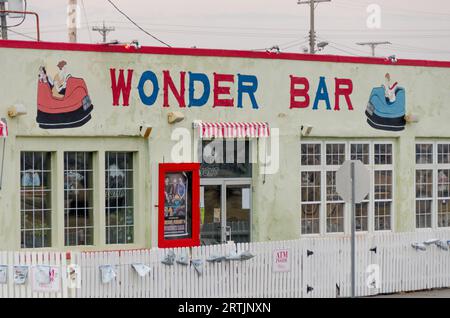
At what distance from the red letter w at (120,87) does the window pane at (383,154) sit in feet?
21.4

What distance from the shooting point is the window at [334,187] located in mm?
25016

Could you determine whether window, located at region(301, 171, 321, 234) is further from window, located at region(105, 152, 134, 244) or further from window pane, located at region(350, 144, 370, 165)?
window, located at region(105, 152, 134, 244)

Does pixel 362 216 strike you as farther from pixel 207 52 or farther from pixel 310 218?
pixel 207 52

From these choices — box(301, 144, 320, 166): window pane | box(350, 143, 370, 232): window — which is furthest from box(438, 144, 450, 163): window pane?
box(301, 144, 320, 166): window pane

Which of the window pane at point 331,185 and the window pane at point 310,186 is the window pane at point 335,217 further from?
the window pane at point 310,186

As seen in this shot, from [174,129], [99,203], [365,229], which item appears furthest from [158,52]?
[365,229]

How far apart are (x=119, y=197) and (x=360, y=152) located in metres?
6.04

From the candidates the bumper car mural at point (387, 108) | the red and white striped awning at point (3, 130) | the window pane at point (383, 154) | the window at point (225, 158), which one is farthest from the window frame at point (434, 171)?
the red and white striped awning at point (3, 130)

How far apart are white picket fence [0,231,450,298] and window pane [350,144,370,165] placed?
5.84 feet

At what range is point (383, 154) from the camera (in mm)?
26062

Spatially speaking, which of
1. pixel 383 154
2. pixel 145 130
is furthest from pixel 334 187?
pixel 145 130

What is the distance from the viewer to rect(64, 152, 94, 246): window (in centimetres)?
2216

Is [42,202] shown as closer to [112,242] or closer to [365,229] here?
[112,242]
